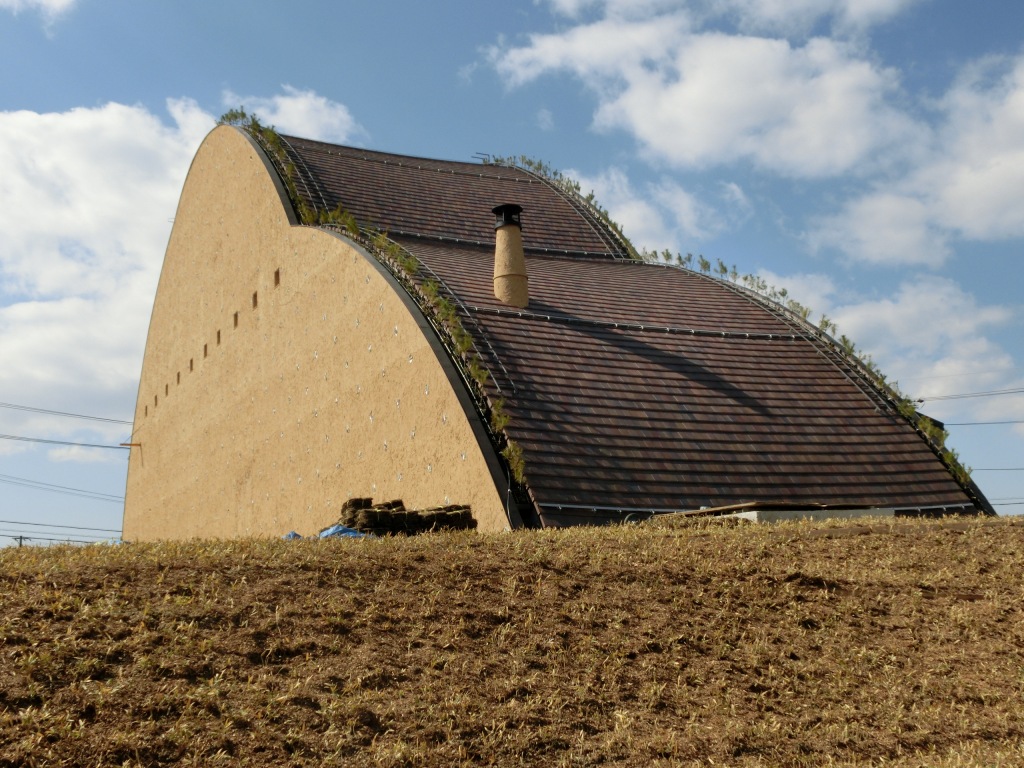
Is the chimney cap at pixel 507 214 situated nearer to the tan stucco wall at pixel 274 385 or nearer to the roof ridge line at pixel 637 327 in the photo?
the roof ridge line at pixel 637 327

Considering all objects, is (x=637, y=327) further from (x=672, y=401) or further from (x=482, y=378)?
(x=482, y=378)

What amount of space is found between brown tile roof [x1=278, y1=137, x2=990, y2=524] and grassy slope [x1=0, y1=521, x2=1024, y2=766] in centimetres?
466

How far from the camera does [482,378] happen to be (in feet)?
48.9

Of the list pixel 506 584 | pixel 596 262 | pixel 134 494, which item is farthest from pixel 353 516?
pixel 134 494

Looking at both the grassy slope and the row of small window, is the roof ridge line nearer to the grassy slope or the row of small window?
the row of small window

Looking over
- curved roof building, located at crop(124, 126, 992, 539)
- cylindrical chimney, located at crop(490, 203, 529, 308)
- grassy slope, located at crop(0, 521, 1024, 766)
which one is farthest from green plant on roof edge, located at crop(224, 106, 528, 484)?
grassy slope, located at crop(0, 521, 1024, 766)

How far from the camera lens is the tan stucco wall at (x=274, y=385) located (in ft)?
51.2

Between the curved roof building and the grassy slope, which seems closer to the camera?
the grassy slope

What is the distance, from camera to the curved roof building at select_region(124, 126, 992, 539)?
14.8 meters

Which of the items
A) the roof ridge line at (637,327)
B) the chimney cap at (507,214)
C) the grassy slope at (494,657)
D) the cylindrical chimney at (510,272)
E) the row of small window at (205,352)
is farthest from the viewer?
the row of small window at (205,352)

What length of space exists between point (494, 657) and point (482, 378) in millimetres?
8008

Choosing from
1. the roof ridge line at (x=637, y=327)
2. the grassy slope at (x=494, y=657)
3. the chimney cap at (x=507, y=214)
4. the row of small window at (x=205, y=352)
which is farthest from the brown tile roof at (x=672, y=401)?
the grassy slope at (x=494, y=657)

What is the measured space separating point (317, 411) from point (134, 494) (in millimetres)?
17964

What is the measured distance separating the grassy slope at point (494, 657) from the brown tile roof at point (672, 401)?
15.3 feet
